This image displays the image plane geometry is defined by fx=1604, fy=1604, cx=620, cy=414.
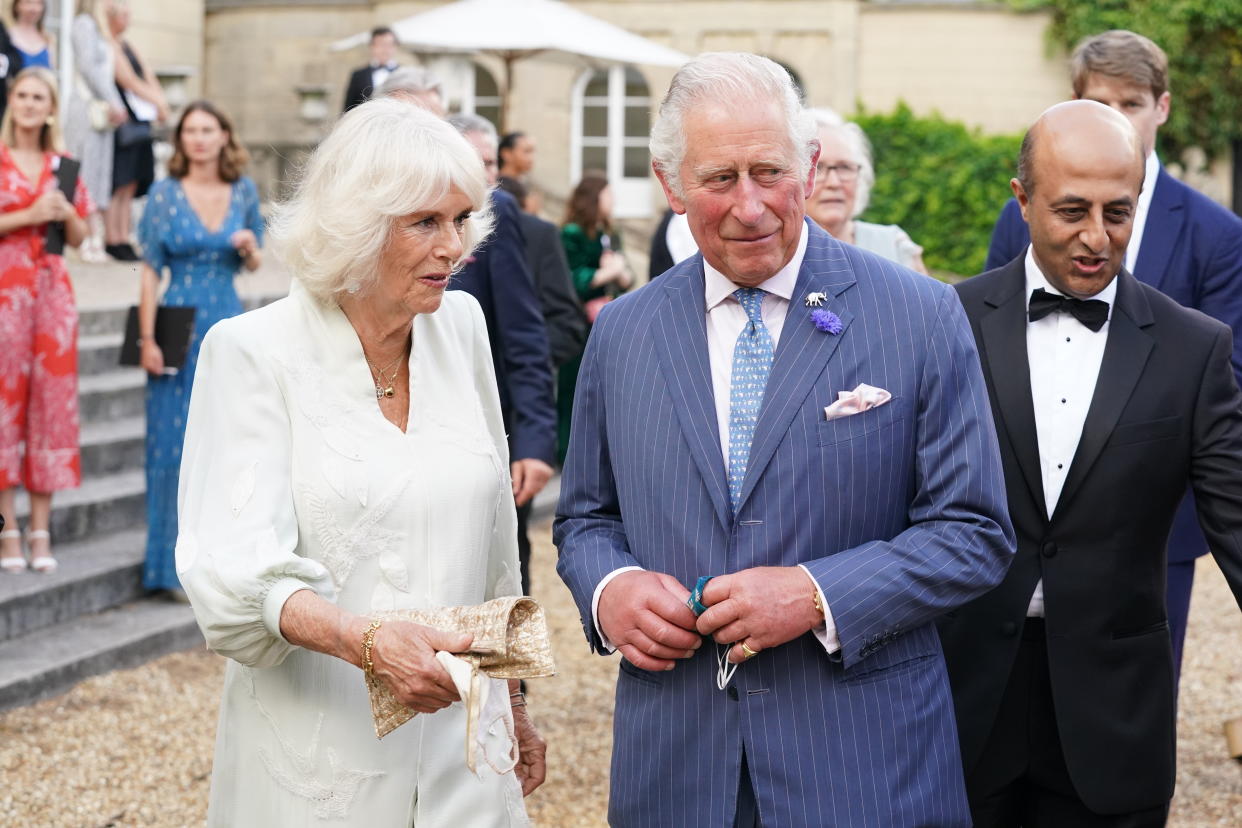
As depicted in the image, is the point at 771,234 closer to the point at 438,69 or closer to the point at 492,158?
the point at 492,158

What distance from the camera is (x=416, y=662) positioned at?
8.55 ft

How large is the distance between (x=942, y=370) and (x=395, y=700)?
1072 mm

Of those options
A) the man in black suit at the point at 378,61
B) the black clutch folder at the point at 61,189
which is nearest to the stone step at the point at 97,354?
the black clutch folder at the point at 61,189

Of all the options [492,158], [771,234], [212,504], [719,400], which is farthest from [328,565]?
[492,158]

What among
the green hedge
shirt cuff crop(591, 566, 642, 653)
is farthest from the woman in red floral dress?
the green hedge

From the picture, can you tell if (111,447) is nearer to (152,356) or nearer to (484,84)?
(152,356)

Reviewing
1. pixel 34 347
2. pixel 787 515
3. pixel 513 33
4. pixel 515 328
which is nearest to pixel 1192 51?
pixel 513 33

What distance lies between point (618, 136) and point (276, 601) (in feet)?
68.5

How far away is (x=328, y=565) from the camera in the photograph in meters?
2.87

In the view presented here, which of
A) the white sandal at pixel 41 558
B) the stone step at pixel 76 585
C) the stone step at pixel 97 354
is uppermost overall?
the stone step at pixel 97 354

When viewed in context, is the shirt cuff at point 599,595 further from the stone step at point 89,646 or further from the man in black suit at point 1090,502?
the stone step at point 89,646

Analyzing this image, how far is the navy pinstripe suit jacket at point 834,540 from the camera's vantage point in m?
2.64

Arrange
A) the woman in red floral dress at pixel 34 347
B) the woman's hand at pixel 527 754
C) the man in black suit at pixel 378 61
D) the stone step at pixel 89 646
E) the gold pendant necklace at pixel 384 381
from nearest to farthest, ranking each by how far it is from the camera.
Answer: the gold pendant necklace at pixel 384 381 < the woman's hand at pixel 527 754 < the stone step at pixel 89 646 < the woman in red floral dress at pixel 34 347 < the man in black suit at pixel 378 61

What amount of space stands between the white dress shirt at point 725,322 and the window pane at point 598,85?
2097cm
